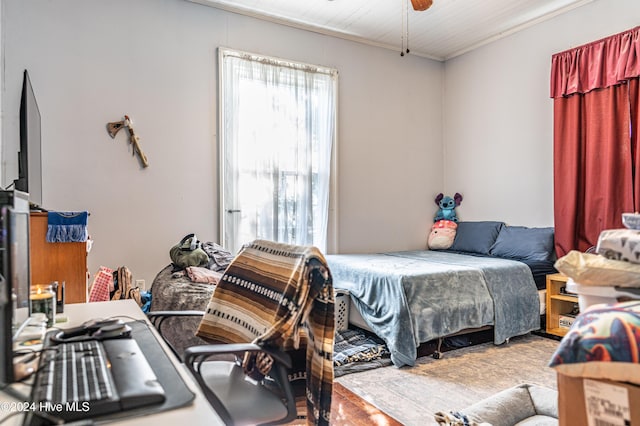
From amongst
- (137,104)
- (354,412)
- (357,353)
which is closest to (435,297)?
(357,353)

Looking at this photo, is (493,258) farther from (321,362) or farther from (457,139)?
(321,362)

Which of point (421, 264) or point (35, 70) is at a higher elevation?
point (35, 70)

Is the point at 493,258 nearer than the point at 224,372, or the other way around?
the point at 224,372

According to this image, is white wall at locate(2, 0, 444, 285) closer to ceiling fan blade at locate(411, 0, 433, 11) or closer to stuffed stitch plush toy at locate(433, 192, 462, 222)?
stuffed stitch plush toy at locate(433, 192, 462, 222)

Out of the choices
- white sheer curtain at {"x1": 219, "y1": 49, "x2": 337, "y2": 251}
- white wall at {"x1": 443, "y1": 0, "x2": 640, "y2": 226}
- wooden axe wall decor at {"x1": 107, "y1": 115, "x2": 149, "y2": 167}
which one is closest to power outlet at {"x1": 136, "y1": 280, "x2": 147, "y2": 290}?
white sheer curtain at {"x1": 219, "y1": 49, "x2": 337, "y2": 251}

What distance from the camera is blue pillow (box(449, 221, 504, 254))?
14.3 feet

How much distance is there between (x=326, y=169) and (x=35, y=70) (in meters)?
2.57

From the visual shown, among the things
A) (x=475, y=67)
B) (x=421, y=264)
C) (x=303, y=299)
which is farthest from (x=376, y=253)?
(x=303, y=299)

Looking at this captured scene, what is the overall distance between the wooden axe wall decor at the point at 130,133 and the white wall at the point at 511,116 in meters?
3.48

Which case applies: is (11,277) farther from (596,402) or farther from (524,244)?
(524,244)

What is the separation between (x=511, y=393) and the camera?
1.92 metres

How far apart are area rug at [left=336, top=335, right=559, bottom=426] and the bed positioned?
165mm

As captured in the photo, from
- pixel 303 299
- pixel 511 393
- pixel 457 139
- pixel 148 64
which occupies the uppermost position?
pixel 148 64

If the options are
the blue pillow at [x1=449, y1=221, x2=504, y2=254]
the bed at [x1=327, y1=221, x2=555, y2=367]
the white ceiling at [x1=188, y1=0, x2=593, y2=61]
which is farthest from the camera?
the blue pillow at [x1=449, y1=221, x2=504, y2=254]
